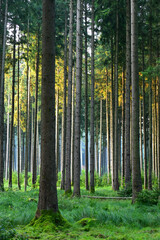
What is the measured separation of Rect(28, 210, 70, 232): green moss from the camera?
643cm

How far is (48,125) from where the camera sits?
7.11 m

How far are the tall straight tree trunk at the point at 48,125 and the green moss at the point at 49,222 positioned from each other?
72 millimetres

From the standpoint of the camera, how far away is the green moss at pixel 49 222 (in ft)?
21.1

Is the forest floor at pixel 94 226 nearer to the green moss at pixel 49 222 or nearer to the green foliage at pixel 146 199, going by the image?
the green moss at pixel 49 222

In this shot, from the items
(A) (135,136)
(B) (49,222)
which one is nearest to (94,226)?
(B) (49,222)

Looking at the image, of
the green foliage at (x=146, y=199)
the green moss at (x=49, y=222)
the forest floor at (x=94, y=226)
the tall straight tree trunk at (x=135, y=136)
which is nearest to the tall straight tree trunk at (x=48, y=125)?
the green moss at (x=49, y=222)

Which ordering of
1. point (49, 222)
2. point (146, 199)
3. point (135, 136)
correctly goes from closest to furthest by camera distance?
point (49, 222) < point (146, 199) < point (135, 136)

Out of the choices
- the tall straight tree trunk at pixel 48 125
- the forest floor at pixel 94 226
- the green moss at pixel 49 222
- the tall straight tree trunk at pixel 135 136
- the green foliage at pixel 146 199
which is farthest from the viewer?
the tall straight tree trunk at pixel 135 136

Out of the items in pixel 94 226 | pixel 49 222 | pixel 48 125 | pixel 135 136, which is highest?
pixel 48 125

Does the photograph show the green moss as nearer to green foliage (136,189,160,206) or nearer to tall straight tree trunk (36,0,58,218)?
tall straight tree trunk (36,0,58,218)

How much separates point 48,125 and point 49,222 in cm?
225

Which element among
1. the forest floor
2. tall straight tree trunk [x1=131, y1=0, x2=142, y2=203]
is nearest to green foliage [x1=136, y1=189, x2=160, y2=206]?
tall straight tree trunk [x1=131, y1=0, x2=142, y2=203]

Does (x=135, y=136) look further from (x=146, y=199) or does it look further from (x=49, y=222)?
(x=49, y=222)

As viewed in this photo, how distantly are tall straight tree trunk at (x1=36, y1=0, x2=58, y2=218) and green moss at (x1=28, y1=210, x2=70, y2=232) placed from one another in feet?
0.24
